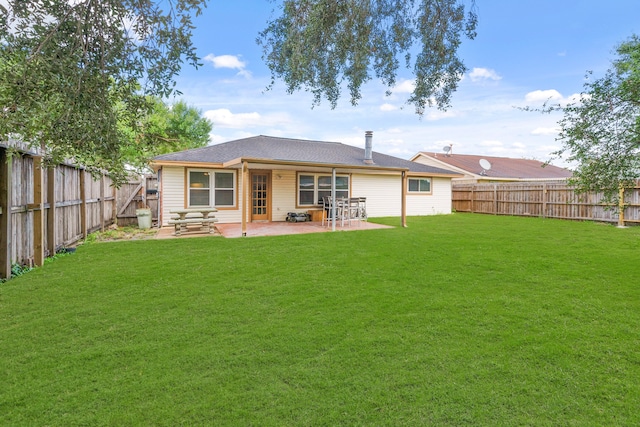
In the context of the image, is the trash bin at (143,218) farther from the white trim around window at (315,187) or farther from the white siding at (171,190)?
the white trim around window at (315,187)

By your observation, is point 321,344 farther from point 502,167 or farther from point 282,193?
point 502,167

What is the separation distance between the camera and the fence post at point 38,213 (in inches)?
218

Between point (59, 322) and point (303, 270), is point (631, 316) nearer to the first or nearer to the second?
point (303, 270)

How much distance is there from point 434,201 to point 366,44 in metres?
14.1

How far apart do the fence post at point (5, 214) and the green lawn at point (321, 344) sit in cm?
31

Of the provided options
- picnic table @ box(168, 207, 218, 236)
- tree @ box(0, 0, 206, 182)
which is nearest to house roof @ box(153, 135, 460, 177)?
picnic table @ box(168, 207, 218, 236)

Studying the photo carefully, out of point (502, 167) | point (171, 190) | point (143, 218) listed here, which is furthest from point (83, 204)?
point (502, 167)

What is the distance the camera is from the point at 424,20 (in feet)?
14.3

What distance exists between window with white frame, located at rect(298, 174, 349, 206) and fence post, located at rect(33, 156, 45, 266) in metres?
8.67

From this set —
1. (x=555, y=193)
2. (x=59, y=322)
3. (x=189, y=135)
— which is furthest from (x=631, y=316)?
(x=189, y=135)

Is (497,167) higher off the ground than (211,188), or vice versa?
(497,167)

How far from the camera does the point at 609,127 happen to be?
173 inches

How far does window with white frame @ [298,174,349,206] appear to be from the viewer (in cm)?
1353

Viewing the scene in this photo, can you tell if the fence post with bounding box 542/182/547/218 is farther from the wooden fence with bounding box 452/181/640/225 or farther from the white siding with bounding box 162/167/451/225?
the white siding with bounding box 162/167/451/225
